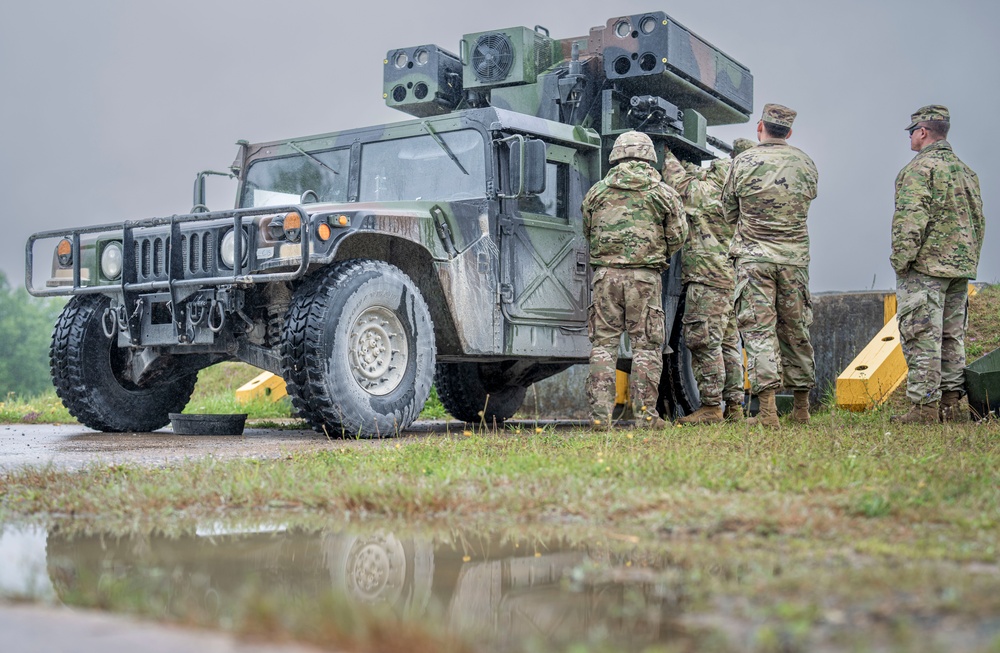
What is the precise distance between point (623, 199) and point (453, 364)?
2.62 meters

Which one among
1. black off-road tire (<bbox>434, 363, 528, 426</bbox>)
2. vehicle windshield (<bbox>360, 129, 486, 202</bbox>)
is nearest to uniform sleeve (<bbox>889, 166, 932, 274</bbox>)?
vehicle windshield (<bbox>360, 129, 486, 202</bbox>)

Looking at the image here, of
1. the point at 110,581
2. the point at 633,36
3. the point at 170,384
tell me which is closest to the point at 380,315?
the point at 170,384

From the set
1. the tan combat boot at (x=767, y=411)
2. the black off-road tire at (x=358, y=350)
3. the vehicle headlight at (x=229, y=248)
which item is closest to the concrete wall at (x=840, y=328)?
the tan combat boot at (x=767, y=411)

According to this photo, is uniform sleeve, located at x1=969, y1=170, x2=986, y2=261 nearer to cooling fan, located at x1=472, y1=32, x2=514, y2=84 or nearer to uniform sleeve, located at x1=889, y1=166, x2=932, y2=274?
uniform sleeve, located at x1=889, y1=166, x2=932, y2=274

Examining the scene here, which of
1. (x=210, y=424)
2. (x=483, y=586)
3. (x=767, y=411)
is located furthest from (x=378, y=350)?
(x=483, y=586)

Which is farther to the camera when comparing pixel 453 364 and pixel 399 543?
pixel 453 364

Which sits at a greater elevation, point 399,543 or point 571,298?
point 571,298

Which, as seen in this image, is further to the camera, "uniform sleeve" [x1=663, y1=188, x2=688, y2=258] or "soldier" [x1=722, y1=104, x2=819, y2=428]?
"uniform sleeve" [x1=663, y1=188, x2=688, y2=258]

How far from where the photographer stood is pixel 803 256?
23.9ft

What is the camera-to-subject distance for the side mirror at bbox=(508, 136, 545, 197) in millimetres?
7426

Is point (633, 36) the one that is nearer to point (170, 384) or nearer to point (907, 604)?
point (170, 384)

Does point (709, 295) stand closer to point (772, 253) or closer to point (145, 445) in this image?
point (772, 253)

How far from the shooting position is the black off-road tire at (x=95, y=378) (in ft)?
24.8

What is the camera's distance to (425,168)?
7789 millimetres
